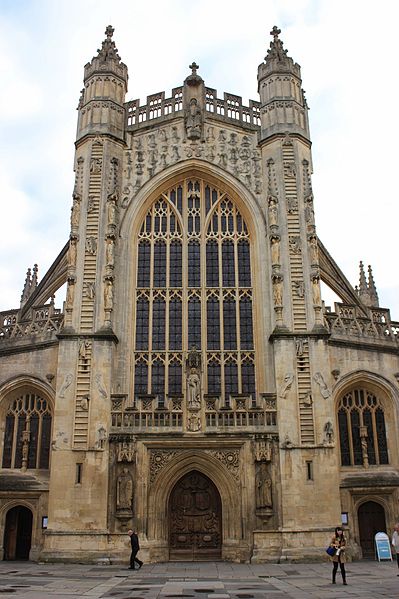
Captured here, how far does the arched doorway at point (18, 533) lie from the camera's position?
22.2 metres

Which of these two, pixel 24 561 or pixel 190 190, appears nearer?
pixel 24 561

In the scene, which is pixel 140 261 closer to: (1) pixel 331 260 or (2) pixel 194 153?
(2) pixel 194 153

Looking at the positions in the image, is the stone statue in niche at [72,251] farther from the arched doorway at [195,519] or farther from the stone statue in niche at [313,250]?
the stone statue in niche at [313,250]

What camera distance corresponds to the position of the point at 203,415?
21.6 meters

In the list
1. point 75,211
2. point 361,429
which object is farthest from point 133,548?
point 75,211

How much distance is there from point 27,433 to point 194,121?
1531 cm

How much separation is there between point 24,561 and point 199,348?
1017cm

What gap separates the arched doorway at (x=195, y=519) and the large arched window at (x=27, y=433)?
5394mm

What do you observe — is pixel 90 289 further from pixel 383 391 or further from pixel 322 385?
pixel 383 391

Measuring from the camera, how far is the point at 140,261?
25.6 metres

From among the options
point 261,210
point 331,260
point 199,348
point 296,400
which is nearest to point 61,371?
point 199,348

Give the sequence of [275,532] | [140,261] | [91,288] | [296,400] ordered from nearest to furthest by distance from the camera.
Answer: [275,532] < [296,400] < [91,288] < [140,261]

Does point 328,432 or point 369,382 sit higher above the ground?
point 369,382

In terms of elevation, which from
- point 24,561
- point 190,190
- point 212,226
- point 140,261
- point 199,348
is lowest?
point 24,561
